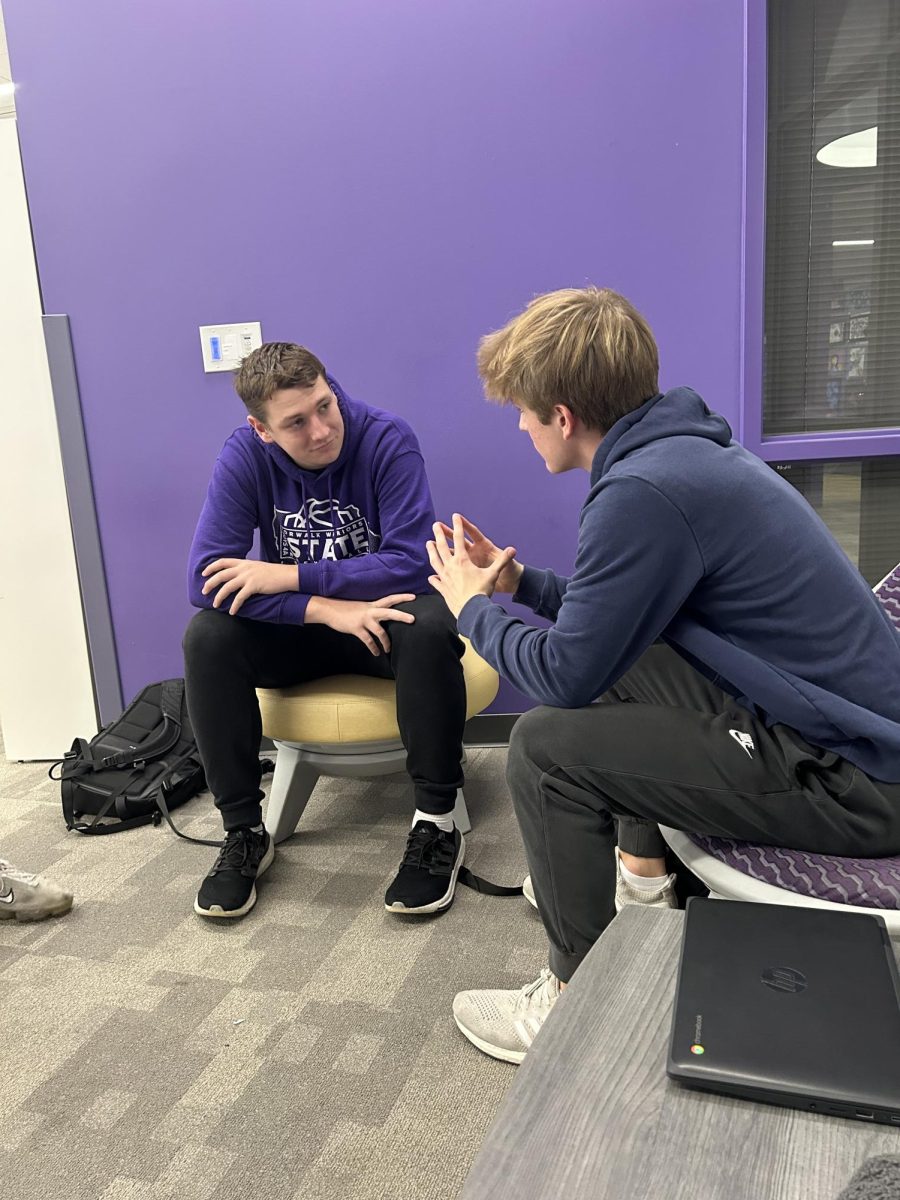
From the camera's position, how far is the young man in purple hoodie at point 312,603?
171cm

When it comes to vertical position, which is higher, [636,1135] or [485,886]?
[636,1135]

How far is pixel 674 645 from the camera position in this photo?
120cm

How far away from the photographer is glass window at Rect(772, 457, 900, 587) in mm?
2248

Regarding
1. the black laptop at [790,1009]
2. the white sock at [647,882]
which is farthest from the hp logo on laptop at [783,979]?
the white sock at [647,882]

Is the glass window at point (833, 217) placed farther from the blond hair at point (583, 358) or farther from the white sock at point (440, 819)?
the white sock at point (440, 819)

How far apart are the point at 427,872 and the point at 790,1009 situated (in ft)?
3.45

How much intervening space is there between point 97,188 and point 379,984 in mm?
1996

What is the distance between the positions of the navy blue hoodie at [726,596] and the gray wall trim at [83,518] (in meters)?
1.65

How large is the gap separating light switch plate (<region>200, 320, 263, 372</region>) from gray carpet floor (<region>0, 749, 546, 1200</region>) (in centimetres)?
121

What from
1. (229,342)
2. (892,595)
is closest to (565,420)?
(892,595)

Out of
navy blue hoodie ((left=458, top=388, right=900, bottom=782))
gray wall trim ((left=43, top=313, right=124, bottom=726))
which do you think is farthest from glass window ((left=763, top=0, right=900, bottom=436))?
gray wall trim ((left=43, top=313, right=124, bottom=726))

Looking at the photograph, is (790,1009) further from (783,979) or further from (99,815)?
(99,815)

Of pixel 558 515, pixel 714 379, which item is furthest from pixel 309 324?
pixel 714 379

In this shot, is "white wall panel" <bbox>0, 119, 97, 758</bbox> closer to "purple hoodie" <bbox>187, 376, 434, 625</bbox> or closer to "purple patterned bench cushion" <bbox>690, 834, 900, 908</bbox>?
"purple hoodie" <bbox>187, 376, 434, 625</bbox>
